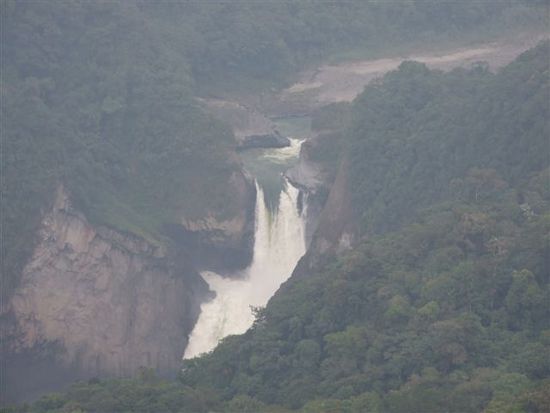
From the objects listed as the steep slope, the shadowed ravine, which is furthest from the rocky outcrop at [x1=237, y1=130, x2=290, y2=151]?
the steep slope

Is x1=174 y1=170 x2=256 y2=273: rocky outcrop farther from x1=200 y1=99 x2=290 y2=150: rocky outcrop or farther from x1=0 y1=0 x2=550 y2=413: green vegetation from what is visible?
x1=200 y1=99 x2=290 y2=150: rocky outcrop

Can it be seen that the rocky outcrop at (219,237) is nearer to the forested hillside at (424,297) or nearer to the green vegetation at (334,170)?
the green vegetation at (334,170)

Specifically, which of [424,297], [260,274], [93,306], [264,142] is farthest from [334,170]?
[424,297]

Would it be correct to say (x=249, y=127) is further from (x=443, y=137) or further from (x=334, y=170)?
(x=443, y=137)

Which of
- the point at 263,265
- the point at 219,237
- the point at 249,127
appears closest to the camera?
the point at 263,265

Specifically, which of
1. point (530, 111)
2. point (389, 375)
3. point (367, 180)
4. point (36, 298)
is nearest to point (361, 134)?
point (367, 180)
